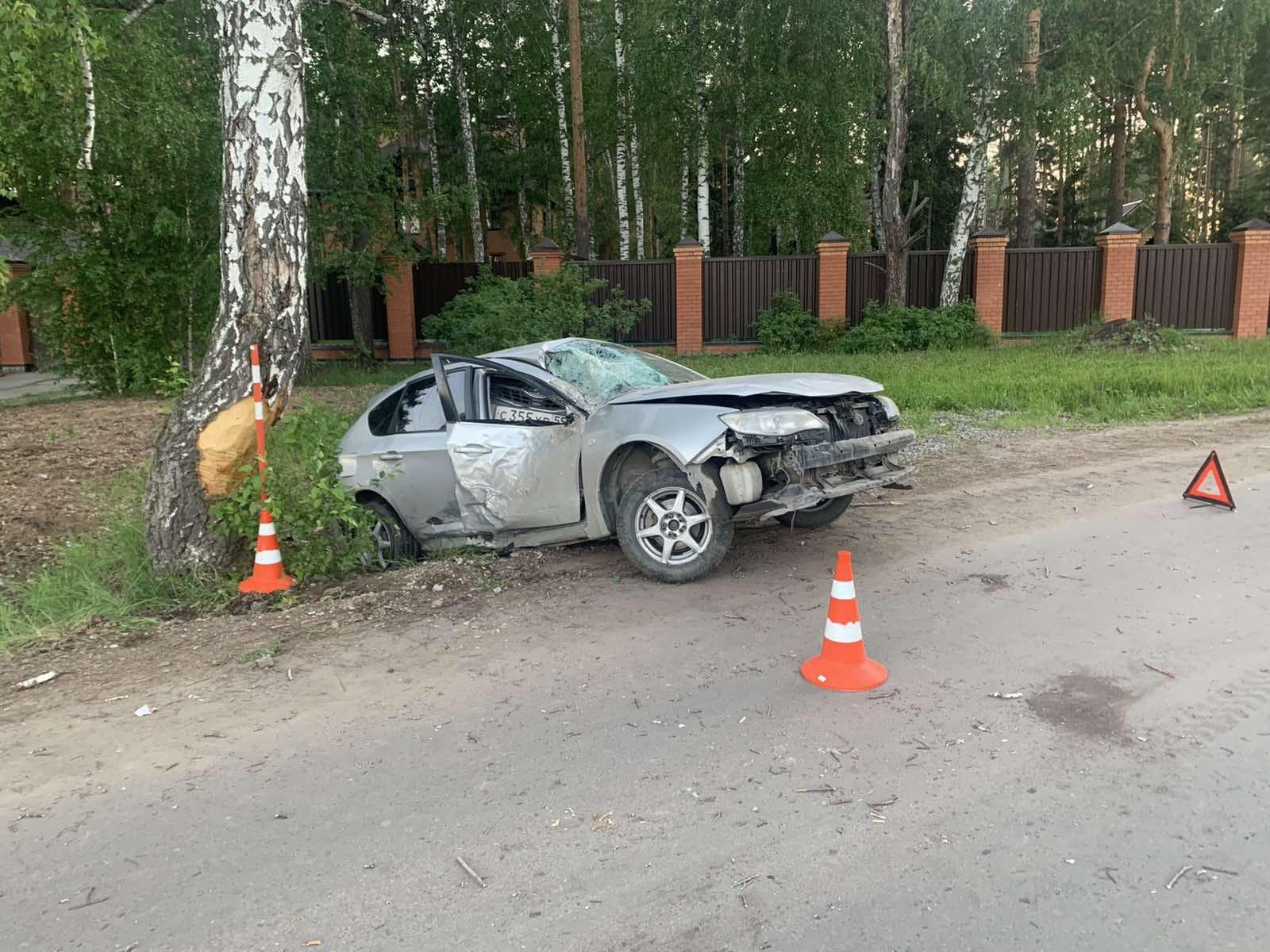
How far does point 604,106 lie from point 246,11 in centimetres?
2194

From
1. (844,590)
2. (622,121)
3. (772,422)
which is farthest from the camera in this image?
(622,121)

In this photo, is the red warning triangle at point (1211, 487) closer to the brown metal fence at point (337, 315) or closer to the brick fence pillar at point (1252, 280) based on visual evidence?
the brick fence pillar at point (1252, 280)

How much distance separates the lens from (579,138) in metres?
21.6

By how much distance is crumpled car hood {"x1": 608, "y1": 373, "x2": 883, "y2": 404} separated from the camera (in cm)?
574

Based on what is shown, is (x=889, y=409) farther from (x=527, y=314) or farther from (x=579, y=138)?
(x=579, y=138)

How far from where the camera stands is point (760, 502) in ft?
18.1

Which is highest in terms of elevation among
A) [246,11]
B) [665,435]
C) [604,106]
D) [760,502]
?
[604,106]

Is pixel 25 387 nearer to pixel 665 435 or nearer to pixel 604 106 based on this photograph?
pixel 604 106

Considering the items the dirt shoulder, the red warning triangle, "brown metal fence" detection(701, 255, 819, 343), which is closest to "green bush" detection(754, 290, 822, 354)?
"brown metal fence" detection(701, 255, 819, 343)

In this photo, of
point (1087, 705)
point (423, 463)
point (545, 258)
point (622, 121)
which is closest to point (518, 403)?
point (423, 463)

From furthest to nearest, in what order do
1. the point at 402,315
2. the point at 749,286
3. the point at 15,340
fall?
the point at 15,340
the point at 402,315
the point at 749,286

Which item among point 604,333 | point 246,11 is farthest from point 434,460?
point 604,333

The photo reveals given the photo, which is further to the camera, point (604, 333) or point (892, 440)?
point (604, 333)

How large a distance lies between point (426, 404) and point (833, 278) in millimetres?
16440
